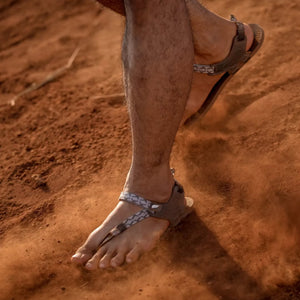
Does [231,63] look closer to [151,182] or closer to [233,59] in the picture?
[233,59]

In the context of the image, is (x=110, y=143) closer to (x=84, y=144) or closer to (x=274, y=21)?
(x=84, y=144)

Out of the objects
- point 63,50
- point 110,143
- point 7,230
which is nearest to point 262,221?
point 110,143

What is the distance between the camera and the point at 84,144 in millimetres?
2297

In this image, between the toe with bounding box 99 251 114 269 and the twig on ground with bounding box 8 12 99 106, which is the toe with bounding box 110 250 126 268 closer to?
the toe with bounding box 99 251 114 269

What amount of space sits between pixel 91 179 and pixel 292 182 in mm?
884

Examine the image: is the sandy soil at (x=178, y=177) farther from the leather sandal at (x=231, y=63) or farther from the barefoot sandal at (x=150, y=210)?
the leather sandal at (x=231, y=63)

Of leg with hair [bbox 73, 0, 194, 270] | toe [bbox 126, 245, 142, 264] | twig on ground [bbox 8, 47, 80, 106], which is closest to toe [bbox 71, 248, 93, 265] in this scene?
leg with hair [bbox 73, 0, 194, 270]

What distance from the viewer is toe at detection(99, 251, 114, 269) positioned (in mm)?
1568

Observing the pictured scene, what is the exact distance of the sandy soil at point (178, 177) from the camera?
5.06 ft

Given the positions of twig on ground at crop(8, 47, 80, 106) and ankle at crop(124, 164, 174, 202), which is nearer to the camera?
ankle at crop(124, 164, 174, 202)

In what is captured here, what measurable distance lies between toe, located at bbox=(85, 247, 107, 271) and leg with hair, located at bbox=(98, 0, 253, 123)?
0.71m

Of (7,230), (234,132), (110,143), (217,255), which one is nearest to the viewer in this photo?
(217,255)

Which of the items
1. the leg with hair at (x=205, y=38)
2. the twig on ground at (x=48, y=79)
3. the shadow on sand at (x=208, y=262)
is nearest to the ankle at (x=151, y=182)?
the shadow on sand at (x=208, y=262)

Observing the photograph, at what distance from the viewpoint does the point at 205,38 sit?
5.86 ft
